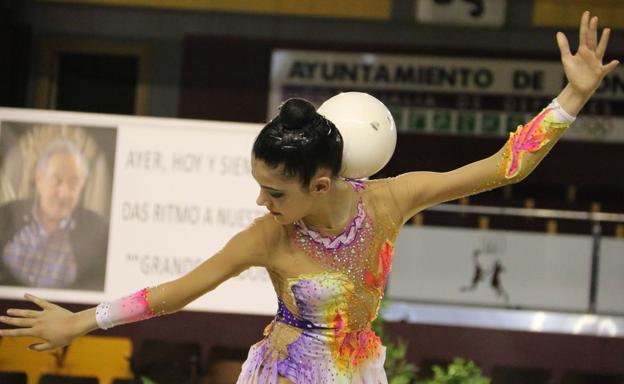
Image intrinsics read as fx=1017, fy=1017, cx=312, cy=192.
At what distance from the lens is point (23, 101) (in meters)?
9.70

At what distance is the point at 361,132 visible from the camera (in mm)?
2354

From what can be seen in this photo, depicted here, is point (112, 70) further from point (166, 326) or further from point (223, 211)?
point (223, 211)

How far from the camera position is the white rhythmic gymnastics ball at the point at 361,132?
2346 millimetres

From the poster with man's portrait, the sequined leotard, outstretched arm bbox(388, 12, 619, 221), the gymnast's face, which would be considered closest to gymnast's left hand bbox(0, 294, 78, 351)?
the sequined leotard

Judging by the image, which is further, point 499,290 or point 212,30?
point 212,30

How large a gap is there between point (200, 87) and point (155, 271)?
4711mm

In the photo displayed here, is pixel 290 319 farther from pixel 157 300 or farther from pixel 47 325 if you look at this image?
pixel 47 325


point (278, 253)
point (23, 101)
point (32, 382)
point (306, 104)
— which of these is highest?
point (23, 101)

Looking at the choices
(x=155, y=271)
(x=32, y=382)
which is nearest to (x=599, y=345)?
(x=155, y=271)

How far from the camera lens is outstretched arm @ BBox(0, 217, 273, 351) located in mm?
2311

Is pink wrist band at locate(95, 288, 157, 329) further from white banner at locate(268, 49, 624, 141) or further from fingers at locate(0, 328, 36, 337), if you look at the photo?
white banner at locate(268, 49, 624, 141)

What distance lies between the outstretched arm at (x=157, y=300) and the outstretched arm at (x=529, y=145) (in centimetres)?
36

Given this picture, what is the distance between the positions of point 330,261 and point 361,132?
307mm

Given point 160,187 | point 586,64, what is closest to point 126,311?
point 586,64
